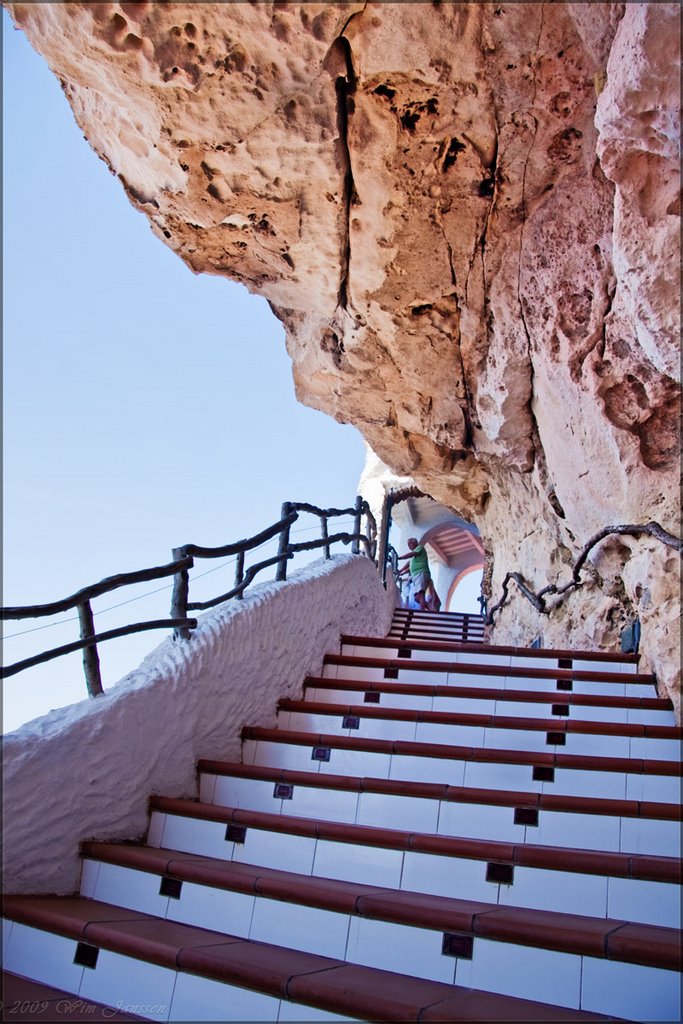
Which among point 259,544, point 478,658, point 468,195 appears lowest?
point 478,658

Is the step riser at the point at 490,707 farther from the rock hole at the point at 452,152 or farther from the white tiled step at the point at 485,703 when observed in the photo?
the rock hole at the point at 452,152

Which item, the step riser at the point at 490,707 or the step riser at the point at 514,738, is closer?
the step riser at the point at 514,738

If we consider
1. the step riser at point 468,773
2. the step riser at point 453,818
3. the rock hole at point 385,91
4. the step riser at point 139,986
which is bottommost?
the step riser at point 139,986

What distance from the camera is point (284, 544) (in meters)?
5.04

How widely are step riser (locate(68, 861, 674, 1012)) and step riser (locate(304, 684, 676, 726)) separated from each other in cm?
185

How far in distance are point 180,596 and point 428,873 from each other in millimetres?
1734

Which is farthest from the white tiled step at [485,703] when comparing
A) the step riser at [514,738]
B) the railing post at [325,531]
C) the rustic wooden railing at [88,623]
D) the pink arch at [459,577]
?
the pink arch at [459,577]

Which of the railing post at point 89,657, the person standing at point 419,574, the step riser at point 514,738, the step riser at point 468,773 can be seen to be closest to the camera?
the railing post at point 89,657

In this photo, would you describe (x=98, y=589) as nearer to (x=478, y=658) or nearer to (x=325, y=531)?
(x=478, y=658)

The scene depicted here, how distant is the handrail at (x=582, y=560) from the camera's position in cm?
411

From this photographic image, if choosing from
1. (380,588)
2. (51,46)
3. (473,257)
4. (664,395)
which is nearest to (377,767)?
(664,395)

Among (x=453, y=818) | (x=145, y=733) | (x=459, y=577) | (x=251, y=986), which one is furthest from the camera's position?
(x=459, y=577)

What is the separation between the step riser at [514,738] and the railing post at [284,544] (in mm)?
1164

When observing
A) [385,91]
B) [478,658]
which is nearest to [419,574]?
[478,658]
